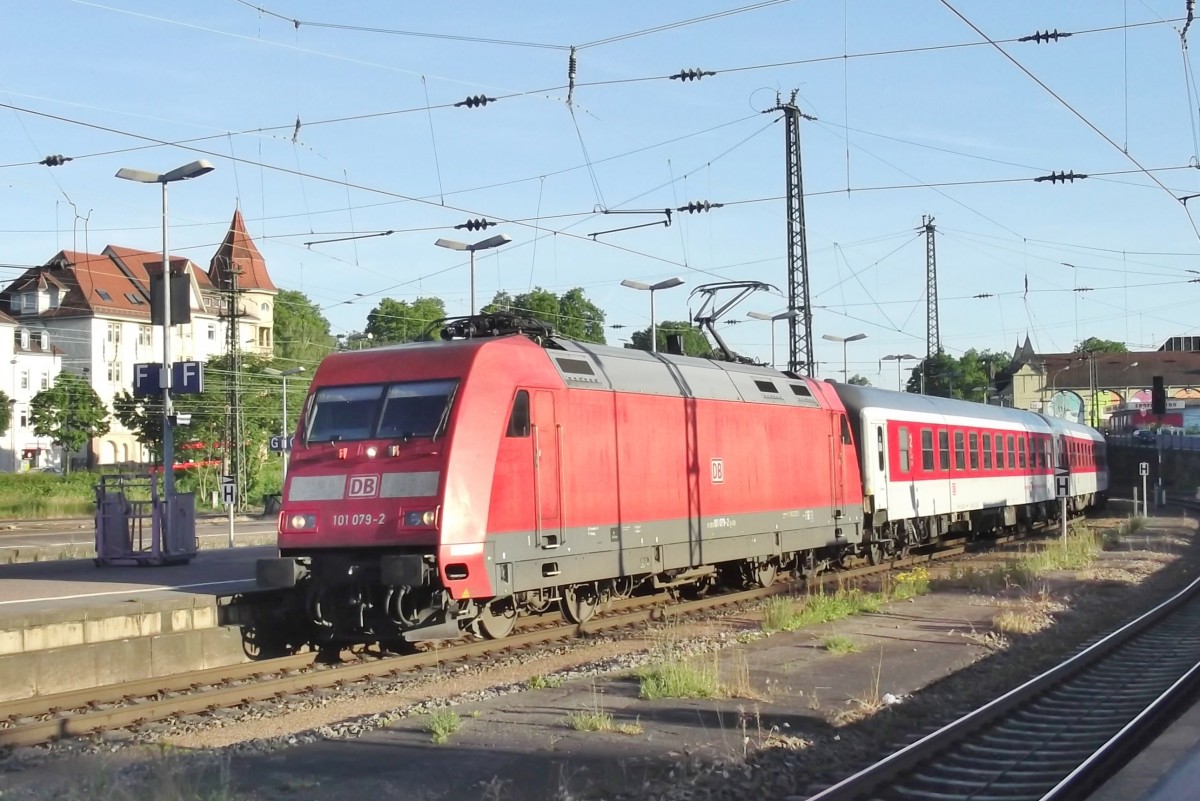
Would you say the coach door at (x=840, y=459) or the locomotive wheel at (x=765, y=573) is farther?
the coach door at (x=840, y=459)

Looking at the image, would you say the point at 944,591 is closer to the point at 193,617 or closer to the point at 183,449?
the point at 193,617

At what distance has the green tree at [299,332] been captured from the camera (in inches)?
3558

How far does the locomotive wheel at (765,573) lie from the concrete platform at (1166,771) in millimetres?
9575

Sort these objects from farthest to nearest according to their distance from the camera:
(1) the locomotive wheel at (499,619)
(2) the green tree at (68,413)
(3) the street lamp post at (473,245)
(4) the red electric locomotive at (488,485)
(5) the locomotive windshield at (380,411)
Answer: (2) the green tree at (68,413) → (3) the street lamp post at (473,245) → (1) the locomotive wheel at (499,619) → (5) the locomotive windshield at (380,411) → (4) the red electric locomotive at (488,485)

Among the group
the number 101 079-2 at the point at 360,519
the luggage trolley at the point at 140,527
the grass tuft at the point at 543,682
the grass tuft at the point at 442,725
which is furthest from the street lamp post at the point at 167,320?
the grass tuft at the point at 442,725

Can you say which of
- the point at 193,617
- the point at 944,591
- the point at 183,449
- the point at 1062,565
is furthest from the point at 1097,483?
the point at 193,617

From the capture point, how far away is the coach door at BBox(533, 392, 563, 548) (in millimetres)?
14586

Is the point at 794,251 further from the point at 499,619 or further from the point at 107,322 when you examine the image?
the point at 107,322

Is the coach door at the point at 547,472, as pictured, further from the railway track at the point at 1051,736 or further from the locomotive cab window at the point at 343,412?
the railway track at the point at 1051,736

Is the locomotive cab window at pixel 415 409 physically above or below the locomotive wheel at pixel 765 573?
above

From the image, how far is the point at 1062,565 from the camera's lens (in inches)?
942

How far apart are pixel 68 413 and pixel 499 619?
63.3 meters

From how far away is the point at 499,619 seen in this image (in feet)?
50.1

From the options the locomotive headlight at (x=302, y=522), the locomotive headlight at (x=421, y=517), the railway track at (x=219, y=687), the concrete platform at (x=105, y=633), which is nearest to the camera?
the railway track at (x=219, y=687)
